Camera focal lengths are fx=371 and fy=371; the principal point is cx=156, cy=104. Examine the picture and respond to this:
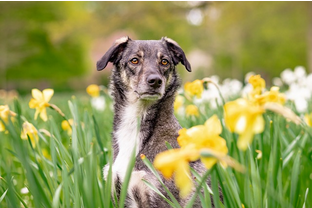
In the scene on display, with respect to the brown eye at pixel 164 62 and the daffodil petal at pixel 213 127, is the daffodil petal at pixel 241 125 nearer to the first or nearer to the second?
the daffodil petal at pixel 213 127

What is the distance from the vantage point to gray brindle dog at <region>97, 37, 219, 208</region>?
2.42 meters

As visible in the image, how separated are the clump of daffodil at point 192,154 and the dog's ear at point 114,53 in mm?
1981

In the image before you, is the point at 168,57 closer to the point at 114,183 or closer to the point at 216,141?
the point at 114,183

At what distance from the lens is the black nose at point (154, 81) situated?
279 centimetres

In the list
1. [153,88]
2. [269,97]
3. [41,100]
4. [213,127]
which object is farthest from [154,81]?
[213,127]

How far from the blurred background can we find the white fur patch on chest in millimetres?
10761

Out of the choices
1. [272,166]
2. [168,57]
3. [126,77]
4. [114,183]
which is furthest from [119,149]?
[272,166]

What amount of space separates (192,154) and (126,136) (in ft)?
6.25

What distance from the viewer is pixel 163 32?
64.0 feet

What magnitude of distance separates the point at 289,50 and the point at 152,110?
23540 mm

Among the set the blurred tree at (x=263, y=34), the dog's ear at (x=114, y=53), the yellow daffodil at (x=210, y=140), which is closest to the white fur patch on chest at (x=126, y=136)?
the dog's ear at (x=114, y=53)

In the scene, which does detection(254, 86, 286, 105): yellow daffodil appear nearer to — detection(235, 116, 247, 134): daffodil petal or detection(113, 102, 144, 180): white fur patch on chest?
detection(235, 116, 247, 134): daffodil petal

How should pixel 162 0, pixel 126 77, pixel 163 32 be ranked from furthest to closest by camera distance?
pixel 163 32 < pixel 162 0 < pixel 126 77

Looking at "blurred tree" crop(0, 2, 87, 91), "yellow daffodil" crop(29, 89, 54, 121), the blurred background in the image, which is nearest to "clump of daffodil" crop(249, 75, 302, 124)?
"yellow daffodil" crop(29, 89, 54, 121)
